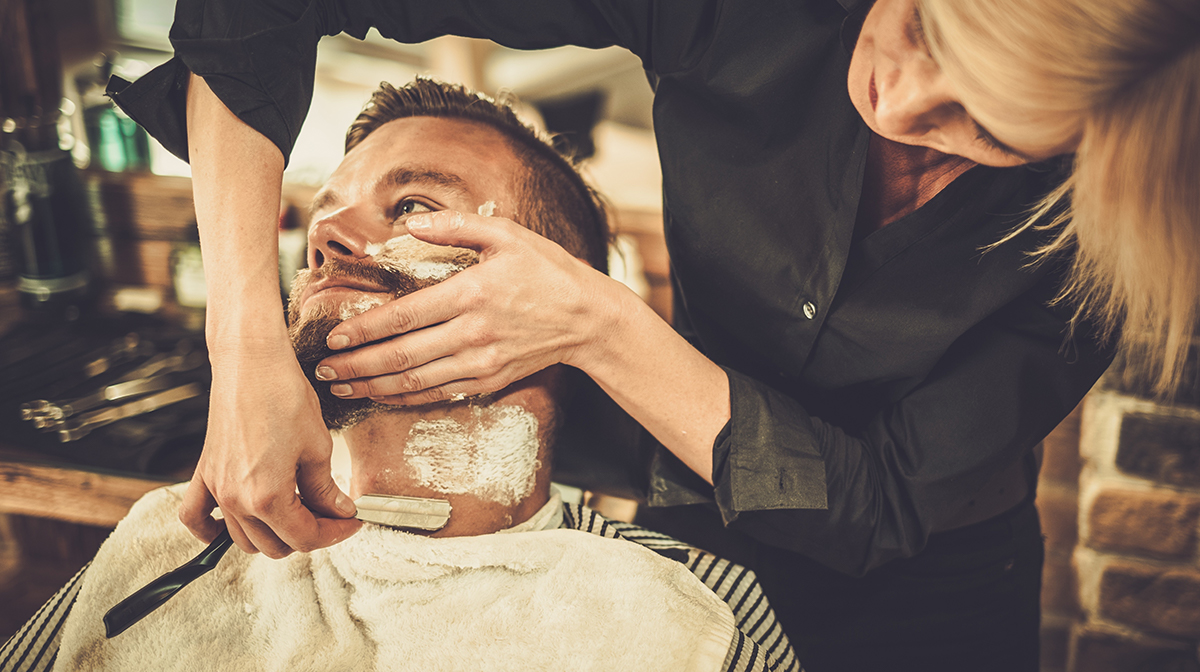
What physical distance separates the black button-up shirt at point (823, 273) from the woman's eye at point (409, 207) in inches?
9.5

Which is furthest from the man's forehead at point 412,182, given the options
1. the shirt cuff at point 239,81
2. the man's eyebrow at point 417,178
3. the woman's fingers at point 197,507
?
the woman's fingers at point 197,507

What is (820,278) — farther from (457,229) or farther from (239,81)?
(239,81)

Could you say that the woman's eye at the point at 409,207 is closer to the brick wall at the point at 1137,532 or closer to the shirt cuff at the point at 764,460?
the shirt cuff at the point at 764,460

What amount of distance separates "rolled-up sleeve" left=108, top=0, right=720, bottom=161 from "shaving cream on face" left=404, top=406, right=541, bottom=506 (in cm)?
46

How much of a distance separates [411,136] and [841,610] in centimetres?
112

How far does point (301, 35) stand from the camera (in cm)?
79

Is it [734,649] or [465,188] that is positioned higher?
[465,188]

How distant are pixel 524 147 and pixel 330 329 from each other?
479mm

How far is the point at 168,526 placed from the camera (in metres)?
1.03

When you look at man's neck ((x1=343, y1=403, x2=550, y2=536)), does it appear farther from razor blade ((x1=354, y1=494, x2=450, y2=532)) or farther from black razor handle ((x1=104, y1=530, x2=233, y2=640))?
black razor handle ((x1=104, y1=530, x2=233, y2=640))

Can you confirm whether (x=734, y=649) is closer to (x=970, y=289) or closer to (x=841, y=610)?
(x=841, y=610)

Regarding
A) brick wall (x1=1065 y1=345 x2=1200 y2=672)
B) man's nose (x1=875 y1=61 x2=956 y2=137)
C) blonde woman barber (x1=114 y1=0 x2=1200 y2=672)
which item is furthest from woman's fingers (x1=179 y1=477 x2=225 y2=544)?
brick wall (x1=1065 y1=345 x2=1200 y2=672)

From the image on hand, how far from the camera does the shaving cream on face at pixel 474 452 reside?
102 centimetres

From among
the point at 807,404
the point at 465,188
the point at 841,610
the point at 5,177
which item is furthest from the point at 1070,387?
the point at 5,177
